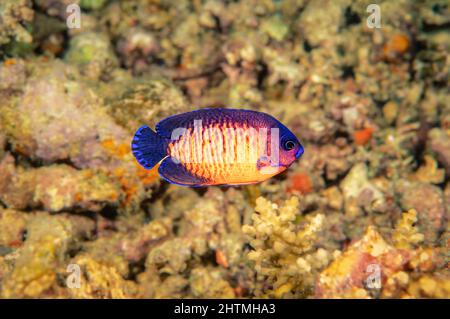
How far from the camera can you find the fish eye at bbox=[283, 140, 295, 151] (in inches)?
112

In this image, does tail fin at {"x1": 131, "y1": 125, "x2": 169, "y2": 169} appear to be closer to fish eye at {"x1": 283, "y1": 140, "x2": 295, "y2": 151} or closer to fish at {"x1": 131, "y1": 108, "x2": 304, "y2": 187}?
fish at {"x1": 131, "y1": 108, "x2": 304, "y2": 187}

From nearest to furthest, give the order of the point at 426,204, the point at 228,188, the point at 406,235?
the point at 406,235 → the point at 426,204 → the point at 228,188

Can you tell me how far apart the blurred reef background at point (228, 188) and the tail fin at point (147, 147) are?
3.71ft

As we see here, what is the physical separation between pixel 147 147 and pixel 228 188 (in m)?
2.22

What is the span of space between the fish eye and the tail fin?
98cm

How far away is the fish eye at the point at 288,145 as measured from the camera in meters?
2.83

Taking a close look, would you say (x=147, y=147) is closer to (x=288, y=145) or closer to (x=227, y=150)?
(x=227, y=150)


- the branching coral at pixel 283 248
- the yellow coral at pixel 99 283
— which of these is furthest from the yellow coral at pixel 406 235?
the yellow coral at pixel 99 283

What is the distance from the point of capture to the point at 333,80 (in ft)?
20.5

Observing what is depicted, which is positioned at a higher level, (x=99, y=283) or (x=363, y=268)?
(x=363, y=268)

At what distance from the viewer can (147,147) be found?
115 inches

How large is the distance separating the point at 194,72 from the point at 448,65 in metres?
4.77

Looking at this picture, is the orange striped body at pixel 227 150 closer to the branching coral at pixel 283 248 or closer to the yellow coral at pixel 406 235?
the branching coral at pixel 283 248

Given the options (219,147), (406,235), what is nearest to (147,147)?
(219,147)
